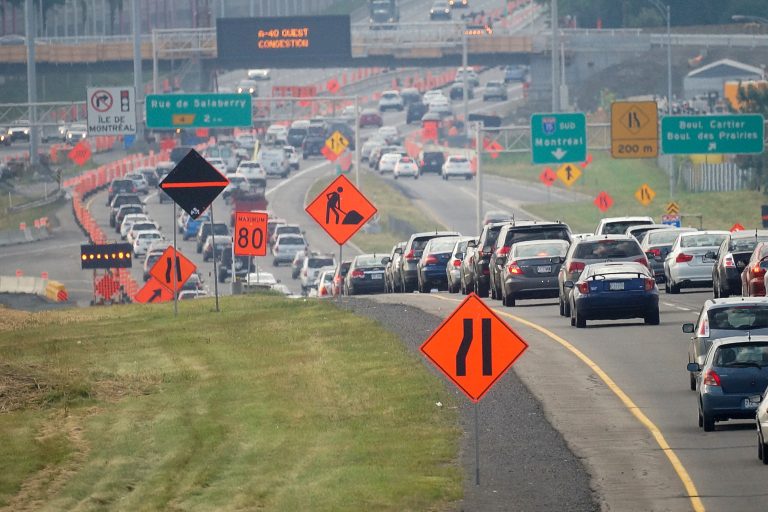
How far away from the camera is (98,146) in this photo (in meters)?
140

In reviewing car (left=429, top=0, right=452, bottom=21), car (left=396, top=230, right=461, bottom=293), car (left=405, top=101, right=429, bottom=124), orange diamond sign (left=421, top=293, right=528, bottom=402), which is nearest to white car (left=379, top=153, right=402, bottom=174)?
car (left=405, top=101, right=429, bottom=124)

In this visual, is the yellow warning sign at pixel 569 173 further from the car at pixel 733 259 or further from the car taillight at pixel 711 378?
the car taillight at pixel 711 378

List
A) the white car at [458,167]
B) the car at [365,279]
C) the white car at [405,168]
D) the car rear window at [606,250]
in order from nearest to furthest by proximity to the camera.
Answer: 1. the car rear window at [606,250]
2. the car at [365,279]
3. the white car at [458,167]
4. the white car at [405,168]

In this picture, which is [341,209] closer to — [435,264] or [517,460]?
[435,264]

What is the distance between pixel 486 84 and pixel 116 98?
82162 mm

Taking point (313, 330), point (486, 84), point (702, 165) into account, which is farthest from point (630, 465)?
point (486, 84)

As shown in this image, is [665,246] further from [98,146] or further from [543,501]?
[98,146]

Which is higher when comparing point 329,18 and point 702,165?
point 329,18

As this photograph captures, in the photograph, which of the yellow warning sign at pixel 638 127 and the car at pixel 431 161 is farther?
the car at pixel 431 161

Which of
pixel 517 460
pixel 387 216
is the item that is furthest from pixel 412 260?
pixel 387 216

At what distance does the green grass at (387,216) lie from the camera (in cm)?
9219

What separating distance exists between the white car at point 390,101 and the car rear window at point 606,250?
386 ft

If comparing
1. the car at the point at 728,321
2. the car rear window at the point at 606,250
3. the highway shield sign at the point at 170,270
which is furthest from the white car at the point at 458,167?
the car at the point at 728,321

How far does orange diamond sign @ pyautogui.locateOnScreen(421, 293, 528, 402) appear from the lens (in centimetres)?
1880
